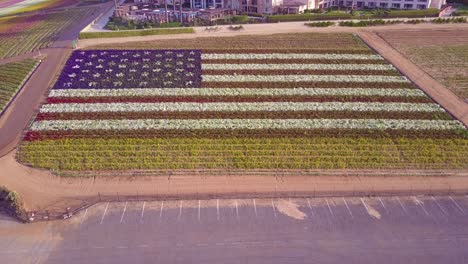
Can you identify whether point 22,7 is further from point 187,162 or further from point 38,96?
point 187,162

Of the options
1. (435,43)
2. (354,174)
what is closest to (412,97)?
(354,174)

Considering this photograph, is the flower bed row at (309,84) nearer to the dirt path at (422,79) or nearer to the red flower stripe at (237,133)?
the dirt path at (422,79)

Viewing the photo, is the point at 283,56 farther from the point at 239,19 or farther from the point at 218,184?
the point at 218,184

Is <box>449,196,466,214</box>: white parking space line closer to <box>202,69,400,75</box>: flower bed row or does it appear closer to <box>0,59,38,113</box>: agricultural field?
<box>202,69,400,75</box>: flower bed row

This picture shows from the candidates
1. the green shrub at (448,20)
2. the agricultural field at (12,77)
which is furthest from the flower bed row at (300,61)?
the green shrub at (448,20)

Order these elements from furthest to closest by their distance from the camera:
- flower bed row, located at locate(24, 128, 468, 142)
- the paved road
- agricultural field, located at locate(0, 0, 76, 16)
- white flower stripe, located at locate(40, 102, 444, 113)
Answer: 1. agricultural field, located at locate(0, 0, 76, 16)
2. white flower stripe, located at locate(40, 102, 444, 113)
3. flower bed row, located at locate(24, 128, 468, 142)
4. the paved road

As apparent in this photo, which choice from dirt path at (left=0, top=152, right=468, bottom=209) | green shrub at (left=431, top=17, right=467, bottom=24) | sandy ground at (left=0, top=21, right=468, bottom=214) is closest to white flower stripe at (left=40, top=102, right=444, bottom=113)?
sandy ground at (left=0, top=21, right=468, bottom=214)
